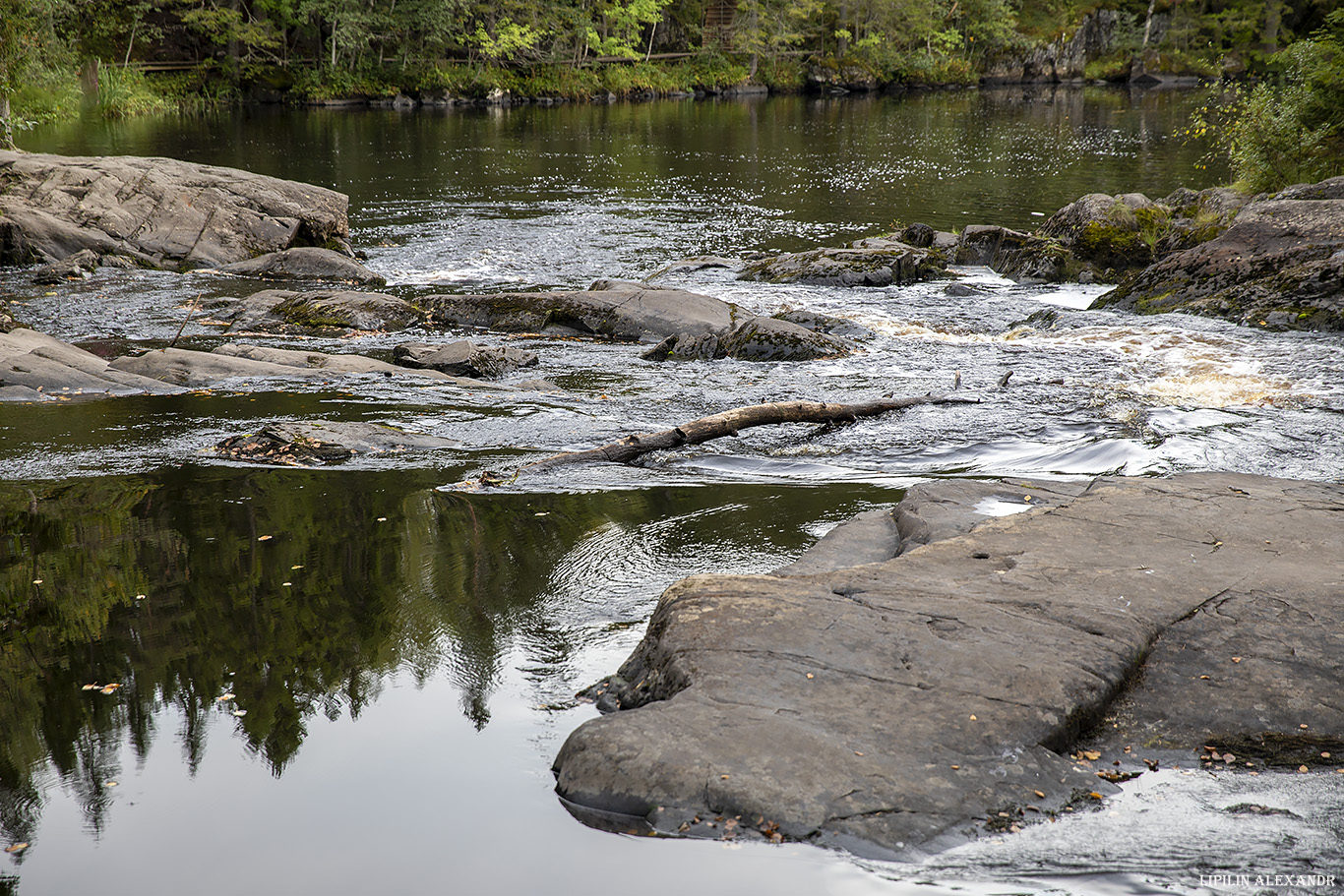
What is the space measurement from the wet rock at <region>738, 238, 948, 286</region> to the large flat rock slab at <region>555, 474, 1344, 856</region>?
11596 millimetres

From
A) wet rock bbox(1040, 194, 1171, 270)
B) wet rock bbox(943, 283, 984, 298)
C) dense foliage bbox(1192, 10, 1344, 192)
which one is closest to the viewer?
wet rock bbox(943, 283, 984, 298)

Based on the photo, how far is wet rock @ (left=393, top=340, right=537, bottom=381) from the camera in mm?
11203

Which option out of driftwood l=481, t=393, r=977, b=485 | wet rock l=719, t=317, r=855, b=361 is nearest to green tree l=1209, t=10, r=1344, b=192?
wet rock l=719, t=317, r=855, b=361

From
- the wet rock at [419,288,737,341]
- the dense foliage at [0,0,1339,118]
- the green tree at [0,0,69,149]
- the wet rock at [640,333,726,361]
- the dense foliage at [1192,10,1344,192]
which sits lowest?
the wet rock at [640,333,726,361]

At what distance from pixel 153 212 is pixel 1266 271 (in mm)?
18643

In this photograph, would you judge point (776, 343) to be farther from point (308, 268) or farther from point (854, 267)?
point (308, 268)

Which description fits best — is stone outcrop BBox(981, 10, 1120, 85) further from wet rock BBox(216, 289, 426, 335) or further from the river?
wet rock BBox(216, 289, 426, 335)

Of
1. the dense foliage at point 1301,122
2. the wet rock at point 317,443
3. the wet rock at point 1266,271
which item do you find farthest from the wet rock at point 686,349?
the dense foliage at point 1301,122

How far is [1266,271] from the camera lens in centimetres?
1334

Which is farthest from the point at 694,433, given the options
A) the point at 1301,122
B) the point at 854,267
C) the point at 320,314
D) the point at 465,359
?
the point at 1301,122

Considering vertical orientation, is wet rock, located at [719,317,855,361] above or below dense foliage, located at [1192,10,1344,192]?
below

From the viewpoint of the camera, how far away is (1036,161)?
31.1 metres

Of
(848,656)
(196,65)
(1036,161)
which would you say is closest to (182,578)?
(848,656)

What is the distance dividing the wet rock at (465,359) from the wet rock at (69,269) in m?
7.72
